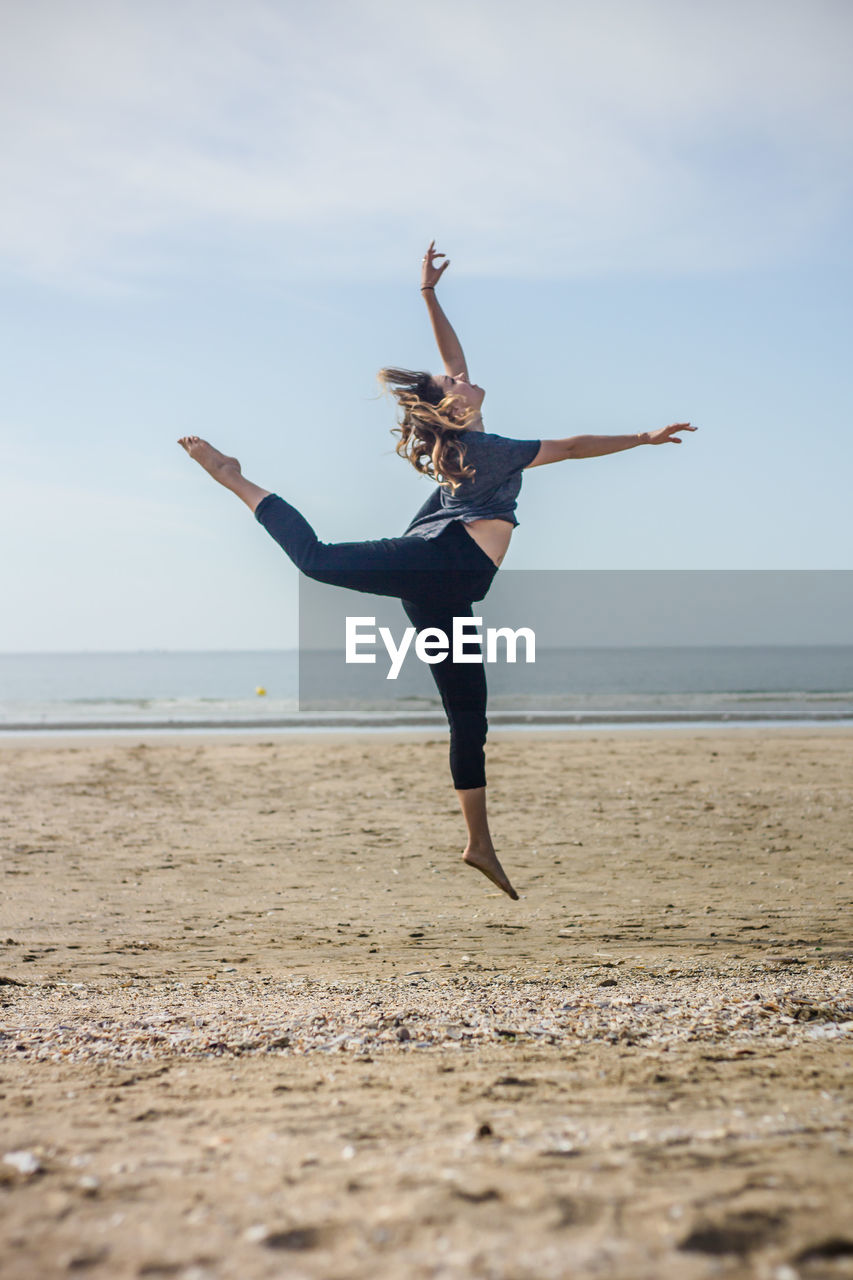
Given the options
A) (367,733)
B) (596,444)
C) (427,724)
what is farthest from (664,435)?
(427,724)

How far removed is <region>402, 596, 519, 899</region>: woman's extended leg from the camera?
4070mm

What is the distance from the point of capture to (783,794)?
1067cm

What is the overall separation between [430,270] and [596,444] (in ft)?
4.43

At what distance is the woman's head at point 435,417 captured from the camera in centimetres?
404

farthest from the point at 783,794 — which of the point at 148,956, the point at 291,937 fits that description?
the point at 148,956

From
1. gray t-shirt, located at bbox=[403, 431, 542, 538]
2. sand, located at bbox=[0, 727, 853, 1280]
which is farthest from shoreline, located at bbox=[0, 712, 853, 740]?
gray t-shirt, located at bbox=[403, 431, 542, 538]

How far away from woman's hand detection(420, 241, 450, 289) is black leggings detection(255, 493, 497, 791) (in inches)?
56.7

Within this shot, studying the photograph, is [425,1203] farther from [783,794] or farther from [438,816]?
[783,794]

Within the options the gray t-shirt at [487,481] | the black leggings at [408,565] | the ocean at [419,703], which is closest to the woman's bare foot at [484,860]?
the black leggings at [408,565]

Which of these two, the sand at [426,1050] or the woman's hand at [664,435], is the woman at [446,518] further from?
the sand at [426,1050]

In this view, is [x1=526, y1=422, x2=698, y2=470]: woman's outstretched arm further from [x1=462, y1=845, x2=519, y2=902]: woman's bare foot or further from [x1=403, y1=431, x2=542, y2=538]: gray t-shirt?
[x1=462, y1=845, x2=519, y2=902]: woman's bare foot

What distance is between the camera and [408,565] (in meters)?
3.92

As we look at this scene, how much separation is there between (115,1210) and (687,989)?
2907mm

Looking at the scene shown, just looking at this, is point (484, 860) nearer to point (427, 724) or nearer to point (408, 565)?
point (408, 565)
